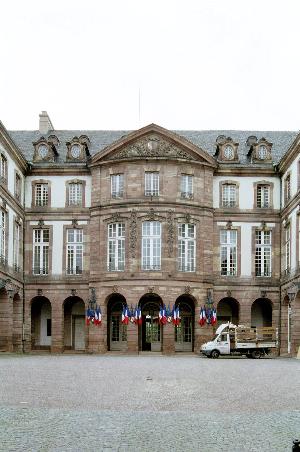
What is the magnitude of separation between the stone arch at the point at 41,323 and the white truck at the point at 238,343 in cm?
1356

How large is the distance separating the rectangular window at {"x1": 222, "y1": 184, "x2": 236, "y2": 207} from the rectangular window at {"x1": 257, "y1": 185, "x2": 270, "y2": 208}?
1702 mm

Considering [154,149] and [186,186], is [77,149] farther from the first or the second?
[186,186]

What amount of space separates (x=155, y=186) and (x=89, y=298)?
835 cm

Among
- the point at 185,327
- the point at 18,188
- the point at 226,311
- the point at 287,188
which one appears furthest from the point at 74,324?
the point at 287,188

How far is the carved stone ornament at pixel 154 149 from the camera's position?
56281 millimetres

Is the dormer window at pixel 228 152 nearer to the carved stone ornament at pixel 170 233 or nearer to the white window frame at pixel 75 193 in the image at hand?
the carved stone ornament at pixel 170 233

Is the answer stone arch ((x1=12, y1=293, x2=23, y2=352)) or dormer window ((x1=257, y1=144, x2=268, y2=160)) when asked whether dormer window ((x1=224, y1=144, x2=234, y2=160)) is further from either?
stone arch ((x1=12, y1=293, x2=23, y2=352))

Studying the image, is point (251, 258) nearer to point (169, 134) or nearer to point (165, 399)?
point (169, 134)

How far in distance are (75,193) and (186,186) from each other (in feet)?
25.1

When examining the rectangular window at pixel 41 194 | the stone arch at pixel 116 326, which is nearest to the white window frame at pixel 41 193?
the rectangular window at pixel 41 194

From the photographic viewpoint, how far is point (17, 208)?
56344mm

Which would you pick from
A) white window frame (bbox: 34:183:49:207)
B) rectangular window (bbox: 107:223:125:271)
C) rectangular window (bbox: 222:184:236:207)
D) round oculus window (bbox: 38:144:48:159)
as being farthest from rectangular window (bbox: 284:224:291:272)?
round oculus window (bbox: 38:144:48:159)

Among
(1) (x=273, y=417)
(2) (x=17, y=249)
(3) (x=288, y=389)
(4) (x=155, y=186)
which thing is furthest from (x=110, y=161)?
(1) (x=273, y=417)

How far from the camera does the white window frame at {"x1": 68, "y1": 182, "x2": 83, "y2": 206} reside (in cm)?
5881
